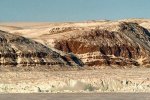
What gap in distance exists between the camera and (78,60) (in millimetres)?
63438

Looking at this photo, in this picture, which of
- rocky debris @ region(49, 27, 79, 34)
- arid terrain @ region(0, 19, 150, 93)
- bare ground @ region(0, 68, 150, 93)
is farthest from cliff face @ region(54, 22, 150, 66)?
bare ground @ region(0, 68, 150, 93)

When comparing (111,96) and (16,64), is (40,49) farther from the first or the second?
(111,96)

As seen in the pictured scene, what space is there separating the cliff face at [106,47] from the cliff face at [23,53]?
5.75 m

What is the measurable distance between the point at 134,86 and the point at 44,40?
25924 mm

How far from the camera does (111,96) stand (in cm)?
3619

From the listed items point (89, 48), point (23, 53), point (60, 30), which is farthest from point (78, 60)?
point (60, 30)

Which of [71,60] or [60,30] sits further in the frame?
[60,30]

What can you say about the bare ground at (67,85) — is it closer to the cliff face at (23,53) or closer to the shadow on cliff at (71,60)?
the cliff face at (23,53)

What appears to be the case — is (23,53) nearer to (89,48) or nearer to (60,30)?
(89,48)

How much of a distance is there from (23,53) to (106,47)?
14830 millimetres

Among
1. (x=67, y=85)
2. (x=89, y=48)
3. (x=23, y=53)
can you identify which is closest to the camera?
(x=67, y=85)

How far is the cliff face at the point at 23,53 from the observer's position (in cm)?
5506

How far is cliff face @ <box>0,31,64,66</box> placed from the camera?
55062 millimetres

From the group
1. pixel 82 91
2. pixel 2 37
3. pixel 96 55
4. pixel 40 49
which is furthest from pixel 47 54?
pixel 82 91
